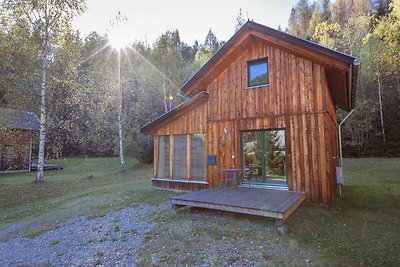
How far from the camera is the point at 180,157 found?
31.2ft

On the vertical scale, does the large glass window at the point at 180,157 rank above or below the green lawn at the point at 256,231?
above

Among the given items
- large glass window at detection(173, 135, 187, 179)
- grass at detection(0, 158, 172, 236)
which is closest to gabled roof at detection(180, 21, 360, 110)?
large glass window at detection(173, 135, 187, 179)

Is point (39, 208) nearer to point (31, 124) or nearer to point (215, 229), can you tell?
point (215, 229)

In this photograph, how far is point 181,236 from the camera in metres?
4.98

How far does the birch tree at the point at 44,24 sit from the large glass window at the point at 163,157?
23.4 feet

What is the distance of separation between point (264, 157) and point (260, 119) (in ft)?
4.16

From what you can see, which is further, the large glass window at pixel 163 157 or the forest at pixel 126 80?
the forest at pixel 126 80

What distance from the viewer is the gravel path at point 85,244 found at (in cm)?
435

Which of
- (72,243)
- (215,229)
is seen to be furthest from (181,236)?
(72,243)

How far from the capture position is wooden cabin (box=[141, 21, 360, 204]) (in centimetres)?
701

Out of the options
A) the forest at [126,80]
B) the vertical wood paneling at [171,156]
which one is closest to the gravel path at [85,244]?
the vertical wood paneling at [171,156]

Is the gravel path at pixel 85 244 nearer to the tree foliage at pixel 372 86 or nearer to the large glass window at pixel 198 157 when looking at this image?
the large glass window at pixel 198 157

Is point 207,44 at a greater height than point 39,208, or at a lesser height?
greater

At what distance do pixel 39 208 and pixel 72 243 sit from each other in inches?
173
